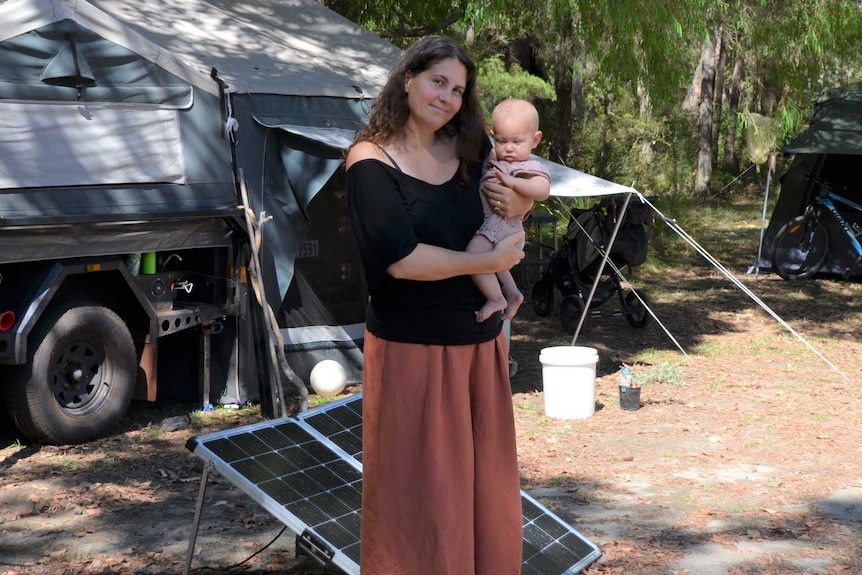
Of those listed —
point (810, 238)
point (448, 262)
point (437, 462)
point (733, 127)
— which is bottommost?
point (810, 238)

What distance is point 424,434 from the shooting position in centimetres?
297

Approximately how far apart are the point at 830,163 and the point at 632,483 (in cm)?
923

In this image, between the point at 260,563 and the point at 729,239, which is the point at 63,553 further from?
the point at 729,239

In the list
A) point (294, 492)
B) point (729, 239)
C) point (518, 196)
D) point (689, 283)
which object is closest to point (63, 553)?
point (294, 492)

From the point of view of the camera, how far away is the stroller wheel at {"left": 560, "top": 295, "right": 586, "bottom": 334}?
10405mm

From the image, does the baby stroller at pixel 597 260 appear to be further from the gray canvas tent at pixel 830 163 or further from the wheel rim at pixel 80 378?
the wheel rim at pixel 80 378

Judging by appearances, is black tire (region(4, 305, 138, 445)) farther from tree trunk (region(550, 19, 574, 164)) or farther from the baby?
tree trunk (region(550, 19, 574, 164))

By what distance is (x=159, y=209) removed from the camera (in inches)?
269

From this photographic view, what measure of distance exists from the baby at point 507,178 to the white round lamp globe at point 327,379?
4.70 metres

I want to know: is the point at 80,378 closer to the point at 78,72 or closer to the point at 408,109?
the point at 78,72

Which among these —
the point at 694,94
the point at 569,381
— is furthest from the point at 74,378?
the point at 694,94

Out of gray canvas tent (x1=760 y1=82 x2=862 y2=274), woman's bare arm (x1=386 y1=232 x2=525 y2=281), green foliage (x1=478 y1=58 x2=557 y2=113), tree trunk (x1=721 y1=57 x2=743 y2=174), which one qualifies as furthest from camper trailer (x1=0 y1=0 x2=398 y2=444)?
tree trunk (x1=721 y1=57 x2=743 y2=174)

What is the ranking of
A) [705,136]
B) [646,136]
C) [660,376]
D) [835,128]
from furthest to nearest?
[705,136] < [646,136] < [835,128] < [660,376]

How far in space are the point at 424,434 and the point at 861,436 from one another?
16.3 ft
